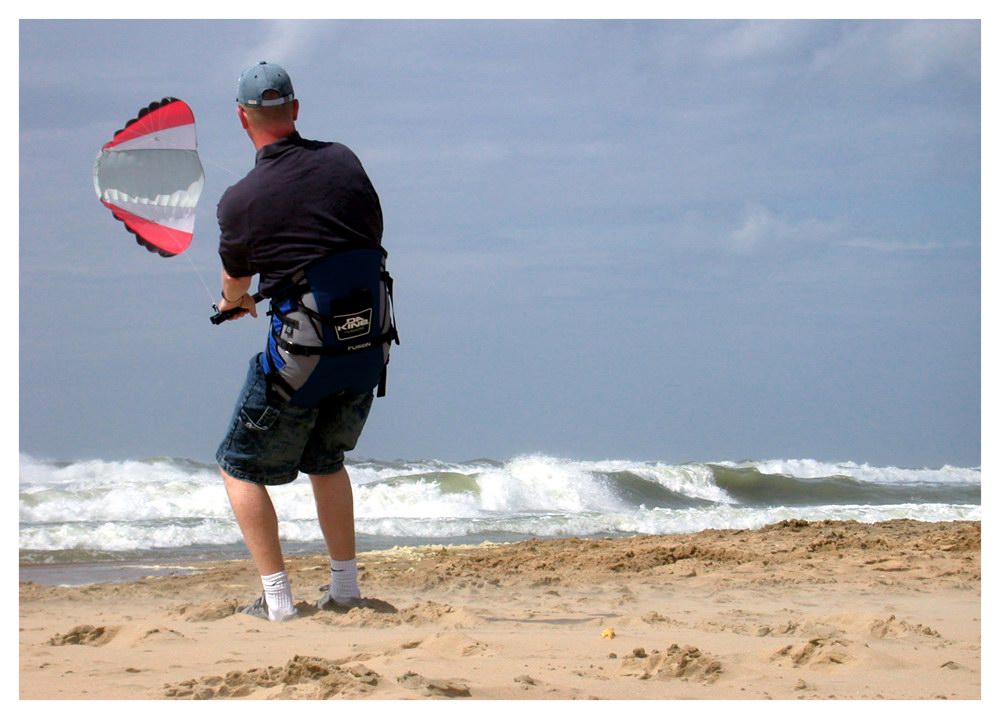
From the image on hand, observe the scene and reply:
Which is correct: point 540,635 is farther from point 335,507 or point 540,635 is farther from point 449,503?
point 449,503

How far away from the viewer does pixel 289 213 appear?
3.46 meters

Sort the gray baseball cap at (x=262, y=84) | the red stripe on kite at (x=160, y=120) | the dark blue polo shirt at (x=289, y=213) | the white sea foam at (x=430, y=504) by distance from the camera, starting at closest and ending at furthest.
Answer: the dark blue polo shirt at (x=289, y=213) → the gray baseball cap at (x=262, y=84) → the red stripe on kite at (x=160, y=120) → the white sea foam at (x=430, y=504)

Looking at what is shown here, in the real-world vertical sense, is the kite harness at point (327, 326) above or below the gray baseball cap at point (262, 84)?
below

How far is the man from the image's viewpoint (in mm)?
3467

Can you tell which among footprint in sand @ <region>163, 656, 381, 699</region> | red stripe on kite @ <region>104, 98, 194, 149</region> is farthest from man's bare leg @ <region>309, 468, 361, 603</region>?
red stripe on kite @ <region>104, 98, 194, 149</region>

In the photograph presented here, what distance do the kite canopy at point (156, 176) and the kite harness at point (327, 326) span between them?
0.58 meters

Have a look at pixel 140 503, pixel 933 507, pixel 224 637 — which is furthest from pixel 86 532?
pixel 933 507

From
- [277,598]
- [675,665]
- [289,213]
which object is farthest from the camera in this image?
[277,598]

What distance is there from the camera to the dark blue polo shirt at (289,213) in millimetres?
3459

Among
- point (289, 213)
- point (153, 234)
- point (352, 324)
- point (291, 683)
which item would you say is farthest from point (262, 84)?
point (291, 683)

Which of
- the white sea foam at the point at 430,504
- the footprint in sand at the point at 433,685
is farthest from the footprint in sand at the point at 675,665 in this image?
the white sea foam at the point at 430,504

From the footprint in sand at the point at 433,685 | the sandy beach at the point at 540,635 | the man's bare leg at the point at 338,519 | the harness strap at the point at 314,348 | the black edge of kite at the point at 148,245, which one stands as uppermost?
the black edge of kite at the point at 148,245

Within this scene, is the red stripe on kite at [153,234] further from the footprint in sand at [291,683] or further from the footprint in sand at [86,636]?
the footprint in sand at [291,683]
